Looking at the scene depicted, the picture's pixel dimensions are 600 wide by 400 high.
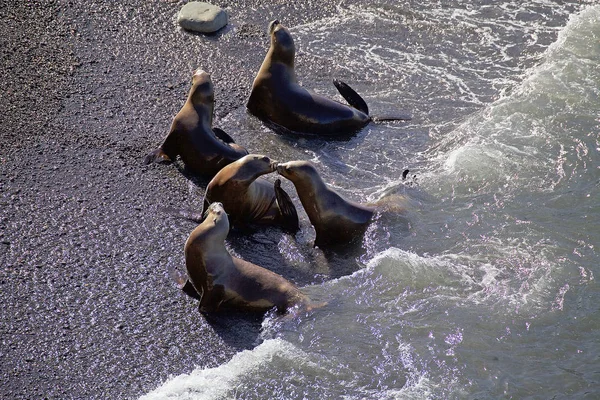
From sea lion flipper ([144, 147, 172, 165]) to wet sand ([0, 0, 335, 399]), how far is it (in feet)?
0.42

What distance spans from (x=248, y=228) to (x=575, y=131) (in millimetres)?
4066

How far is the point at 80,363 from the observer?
19.0 feet

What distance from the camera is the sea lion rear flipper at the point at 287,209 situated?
735cm

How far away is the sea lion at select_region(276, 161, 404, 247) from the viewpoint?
7312 millimetres

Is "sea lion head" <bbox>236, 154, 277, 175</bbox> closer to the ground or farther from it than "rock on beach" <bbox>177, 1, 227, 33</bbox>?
farther from it

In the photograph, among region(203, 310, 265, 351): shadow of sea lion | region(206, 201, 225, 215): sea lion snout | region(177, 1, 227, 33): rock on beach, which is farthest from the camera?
region(177, 1, 227, 33): rock on beach

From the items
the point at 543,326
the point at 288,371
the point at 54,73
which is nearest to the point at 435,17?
the point at 54,73

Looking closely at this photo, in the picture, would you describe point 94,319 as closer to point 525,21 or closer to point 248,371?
point 248,371

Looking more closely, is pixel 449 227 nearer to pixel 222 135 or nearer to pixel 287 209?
pixel 287 209

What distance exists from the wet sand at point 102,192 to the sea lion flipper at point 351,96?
1110mm

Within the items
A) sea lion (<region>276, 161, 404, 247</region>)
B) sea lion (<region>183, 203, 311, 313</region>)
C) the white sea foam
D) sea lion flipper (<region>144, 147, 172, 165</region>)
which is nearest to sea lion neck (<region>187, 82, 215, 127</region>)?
sea lion flipper (<region>144, 147, 172, 165</region>)

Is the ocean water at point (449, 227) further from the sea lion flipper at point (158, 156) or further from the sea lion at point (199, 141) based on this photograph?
the sea lion flipper at point (158, 156)

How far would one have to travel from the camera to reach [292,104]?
364 inches

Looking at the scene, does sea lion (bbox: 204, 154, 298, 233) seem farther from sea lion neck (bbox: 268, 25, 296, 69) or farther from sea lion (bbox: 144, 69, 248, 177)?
sea lion neck (bbox: 268, 25, 296, 69)
